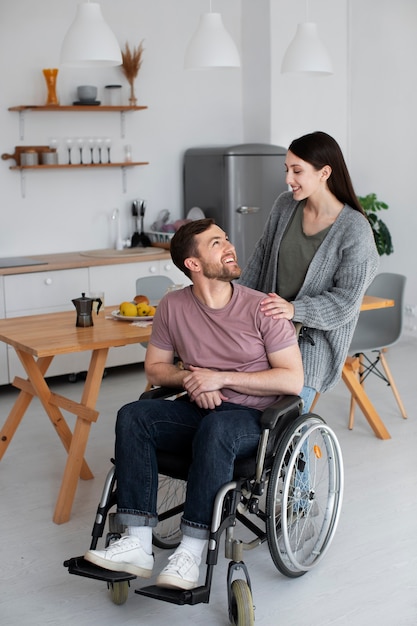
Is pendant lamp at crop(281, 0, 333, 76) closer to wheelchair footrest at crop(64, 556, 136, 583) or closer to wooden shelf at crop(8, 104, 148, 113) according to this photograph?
wooden shelf at crop(8, 104, 148, 113)

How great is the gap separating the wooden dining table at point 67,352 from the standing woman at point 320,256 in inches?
29.0

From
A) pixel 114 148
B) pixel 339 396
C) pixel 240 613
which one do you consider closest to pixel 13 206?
pixel 114 148

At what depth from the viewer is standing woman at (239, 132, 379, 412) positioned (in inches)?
120

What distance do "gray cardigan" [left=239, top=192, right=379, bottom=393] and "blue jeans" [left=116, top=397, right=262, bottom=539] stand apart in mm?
449

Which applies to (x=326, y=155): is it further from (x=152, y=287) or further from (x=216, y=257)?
(x=152, y=287)

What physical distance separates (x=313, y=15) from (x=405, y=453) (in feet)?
11.3

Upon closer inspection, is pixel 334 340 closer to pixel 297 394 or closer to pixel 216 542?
pixel 297 394

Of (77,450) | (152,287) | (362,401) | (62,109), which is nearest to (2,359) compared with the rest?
(152,287)

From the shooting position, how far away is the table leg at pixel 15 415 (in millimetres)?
3799

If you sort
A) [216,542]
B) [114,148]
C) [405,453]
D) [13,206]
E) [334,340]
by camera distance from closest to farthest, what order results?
[216,542]
[334,340]
[405,453]
[13,206]
[114,148]

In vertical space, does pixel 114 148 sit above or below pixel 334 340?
above

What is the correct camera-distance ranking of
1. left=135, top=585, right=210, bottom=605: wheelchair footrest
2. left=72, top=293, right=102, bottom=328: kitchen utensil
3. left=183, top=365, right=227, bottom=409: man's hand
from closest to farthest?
left=135, top=585, right=210, bottom=605: wheelchair footrest < left=183, top=365, right=227, bottom=409: man's hand < left=72, top=293, right=102, bottom=328: kitchen utensil

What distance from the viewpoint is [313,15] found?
6.21 meters

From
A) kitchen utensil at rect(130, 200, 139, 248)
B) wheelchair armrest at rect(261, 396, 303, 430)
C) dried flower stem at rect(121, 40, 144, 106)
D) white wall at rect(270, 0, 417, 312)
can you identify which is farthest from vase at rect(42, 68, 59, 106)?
wheelchair armrest at rect(261, 396, 303, 430)
